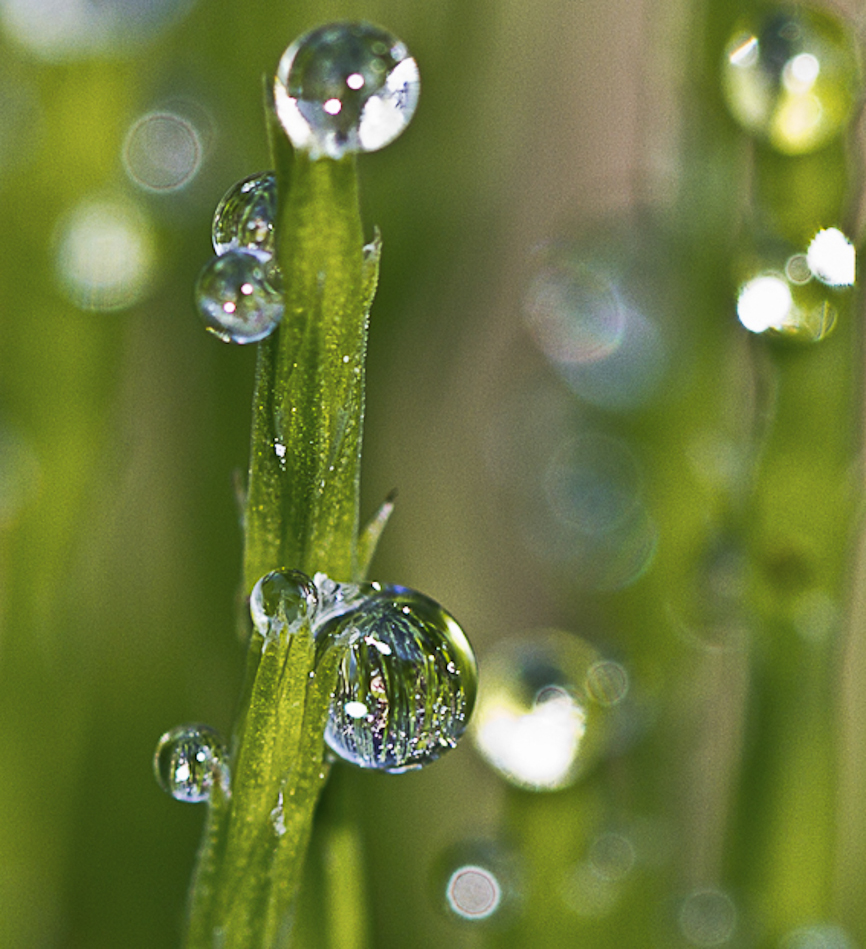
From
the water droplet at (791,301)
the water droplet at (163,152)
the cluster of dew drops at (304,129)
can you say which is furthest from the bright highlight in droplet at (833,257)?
the water droplet at (163,152)

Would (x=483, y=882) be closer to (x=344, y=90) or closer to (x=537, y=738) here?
(x=537, y=738)

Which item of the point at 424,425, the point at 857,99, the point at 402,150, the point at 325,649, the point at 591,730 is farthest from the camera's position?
the point at 424,425

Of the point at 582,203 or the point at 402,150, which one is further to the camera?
the point at 582,203

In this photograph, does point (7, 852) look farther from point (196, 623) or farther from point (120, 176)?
point (120, 176)

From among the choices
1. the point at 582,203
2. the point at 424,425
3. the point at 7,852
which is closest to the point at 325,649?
the point at 7,852

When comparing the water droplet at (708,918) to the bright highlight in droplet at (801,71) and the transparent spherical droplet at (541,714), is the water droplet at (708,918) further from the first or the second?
the bright highlight in droplet at (801,71)

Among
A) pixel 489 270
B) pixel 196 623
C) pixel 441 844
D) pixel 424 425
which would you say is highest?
pixel 489 270

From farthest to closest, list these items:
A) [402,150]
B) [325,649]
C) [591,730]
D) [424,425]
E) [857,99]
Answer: [424,425], [402,150], [591,730], [857,99], [325,649]

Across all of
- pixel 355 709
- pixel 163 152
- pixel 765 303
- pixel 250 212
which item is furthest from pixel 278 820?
pixel 163 152
